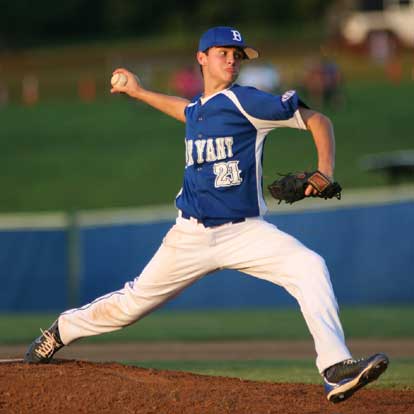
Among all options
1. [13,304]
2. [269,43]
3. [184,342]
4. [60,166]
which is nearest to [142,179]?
[60,166]

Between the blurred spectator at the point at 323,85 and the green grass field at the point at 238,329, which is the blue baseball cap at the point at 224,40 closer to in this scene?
the green grass field at the point at 238,329

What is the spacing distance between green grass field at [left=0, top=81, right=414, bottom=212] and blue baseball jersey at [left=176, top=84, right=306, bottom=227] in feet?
72.8

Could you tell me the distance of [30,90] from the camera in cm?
5381

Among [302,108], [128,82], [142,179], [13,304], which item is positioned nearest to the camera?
[302,108]

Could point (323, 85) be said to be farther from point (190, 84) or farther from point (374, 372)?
point (374, 372)

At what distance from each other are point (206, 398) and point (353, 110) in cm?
3662

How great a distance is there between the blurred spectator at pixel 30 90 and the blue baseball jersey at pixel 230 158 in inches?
1760

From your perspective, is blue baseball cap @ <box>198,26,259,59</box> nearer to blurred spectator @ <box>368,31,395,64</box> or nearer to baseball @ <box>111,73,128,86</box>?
baseball @ <box>111,73,128,86</box>

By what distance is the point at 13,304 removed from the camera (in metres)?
17.2

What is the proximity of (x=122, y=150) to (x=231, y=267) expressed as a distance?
29930 millimetres

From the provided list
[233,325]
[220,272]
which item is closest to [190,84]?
[220,272]

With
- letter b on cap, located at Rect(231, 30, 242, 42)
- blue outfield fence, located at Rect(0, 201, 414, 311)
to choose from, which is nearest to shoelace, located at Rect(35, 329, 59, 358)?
letter b on cap, located at Rect(231, 30, 242, 42)

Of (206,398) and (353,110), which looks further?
(353,110)

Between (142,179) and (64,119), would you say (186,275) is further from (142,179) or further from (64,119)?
(64,119)
